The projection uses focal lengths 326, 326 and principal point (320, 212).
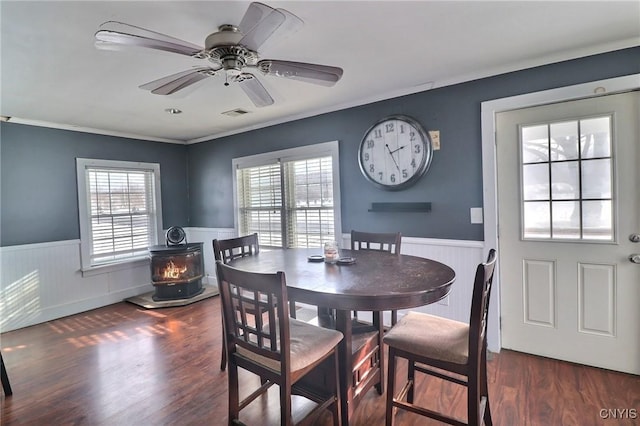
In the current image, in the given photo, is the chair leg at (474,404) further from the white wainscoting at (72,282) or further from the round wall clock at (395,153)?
the round wall clock at (395,153)

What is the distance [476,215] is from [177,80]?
2529mm

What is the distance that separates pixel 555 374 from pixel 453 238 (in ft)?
4.03

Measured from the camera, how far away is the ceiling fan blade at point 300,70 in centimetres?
179

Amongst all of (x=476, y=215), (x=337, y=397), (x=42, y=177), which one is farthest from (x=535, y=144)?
(x=42, y=177)

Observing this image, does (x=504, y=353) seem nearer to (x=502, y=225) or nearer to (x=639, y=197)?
(x=502, y=225)

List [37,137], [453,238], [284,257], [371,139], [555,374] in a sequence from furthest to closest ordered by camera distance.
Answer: [37,137] → [371,139] → [453,238] → [284,257] → [555,374]

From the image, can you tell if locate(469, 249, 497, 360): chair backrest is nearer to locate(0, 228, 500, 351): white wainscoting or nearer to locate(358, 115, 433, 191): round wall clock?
locate(0, 228, 500, 351): white wainscoting

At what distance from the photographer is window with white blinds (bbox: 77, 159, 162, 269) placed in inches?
165

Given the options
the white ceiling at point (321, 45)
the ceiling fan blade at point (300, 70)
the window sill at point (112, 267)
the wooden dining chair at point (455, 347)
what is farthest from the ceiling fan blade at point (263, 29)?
the window sill at point (112, 267)

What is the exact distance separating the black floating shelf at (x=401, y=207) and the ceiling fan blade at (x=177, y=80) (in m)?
2.06

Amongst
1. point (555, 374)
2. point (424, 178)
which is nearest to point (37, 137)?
point (424, 178)

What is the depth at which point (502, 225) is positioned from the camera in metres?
2.78

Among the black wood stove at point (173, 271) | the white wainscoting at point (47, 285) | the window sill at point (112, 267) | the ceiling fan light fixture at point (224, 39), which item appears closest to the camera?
the ceiling fan light fixture at point (224, 39)

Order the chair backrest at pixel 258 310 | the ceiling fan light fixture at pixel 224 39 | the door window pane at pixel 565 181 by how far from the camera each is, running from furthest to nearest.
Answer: the door window pane at pixel 565 181 < the ceiling fan light fixture at pixel 224 39 < the chair backrest at pixel 258 310
